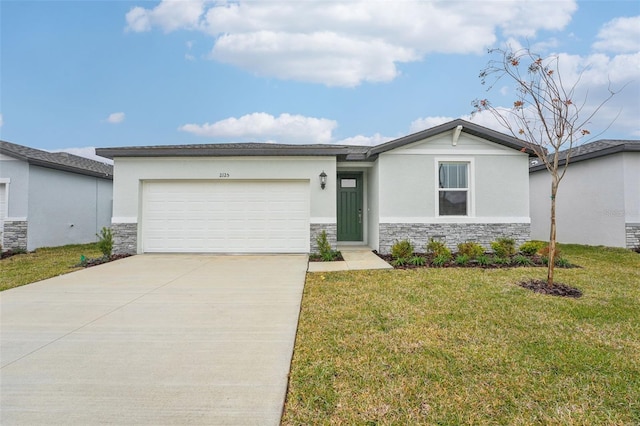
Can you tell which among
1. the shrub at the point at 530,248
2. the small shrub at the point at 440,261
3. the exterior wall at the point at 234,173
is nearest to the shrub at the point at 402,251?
the small shrub at the point at 440,261

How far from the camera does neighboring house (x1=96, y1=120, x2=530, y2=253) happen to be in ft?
31.2

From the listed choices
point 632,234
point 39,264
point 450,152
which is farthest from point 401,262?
point 39,264

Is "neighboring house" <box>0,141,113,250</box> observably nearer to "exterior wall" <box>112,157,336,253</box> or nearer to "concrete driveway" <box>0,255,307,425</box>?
"exterior wall" <box>112,157,336,253</box>

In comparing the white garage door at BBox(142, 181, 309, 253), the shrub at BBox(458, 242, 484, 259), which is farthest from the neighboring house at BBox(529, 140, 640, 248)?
the white garage door at BBox(142, 181, 309, 253)

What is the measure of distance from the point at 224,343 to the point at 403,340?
6.37ft

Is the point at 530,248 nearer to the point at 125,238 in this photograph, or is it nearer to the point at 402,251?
the point at 402,251

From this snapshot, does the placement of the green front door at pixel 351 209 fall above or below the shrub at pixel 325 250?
above

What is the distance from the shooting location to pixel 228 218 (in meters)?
9.70

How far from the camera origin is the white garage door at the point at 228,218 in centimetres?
967

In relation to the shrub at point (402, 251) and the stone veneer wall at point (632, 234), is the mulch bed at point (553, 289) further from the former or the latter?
the stone veneer wall at point (632, 234)

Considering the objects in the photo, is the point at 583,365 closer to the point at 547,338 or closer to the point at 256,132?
the point at 547,338

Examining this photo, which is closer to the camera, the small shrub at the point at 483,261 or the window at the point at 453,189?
the small shrub at the point at 483,261

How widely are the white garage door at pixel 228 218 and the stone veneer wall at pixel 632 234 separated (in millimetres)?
10290

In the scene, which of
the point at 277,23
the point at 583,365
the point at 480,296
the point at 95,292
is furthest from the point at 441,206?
the point at 95,292
